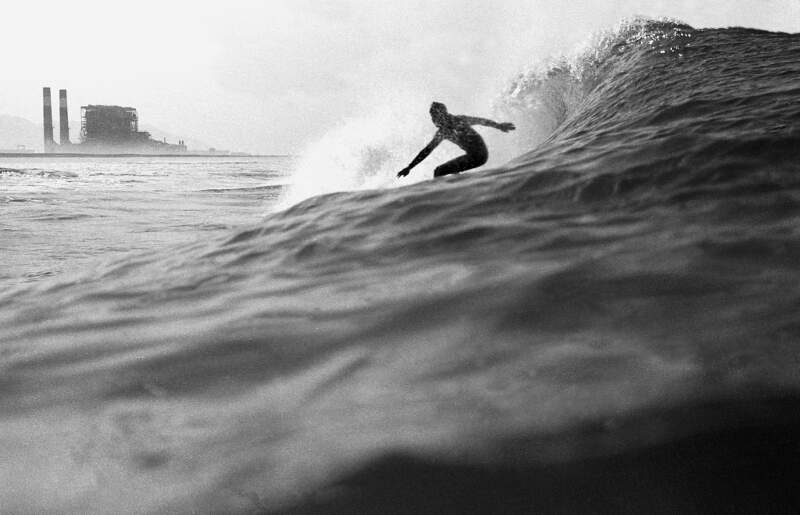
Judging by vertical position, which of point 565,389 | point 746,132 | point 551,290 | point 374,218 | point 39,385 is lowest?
point 39,385

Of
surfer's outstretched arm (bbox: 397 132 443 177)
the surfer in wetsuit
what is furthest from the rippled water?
the surfer in wetsuit

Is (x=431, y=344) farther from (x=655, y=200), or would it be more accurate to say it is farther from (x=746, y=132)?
(x=746, y=132)

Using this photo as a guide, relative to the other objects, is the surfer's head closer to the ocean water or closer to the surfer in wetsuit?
the surfer in wetsuit

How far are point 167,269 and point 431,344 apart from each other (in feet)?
8.63

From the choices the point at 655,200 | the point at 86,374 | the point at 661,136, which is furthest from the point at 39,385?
the point at 661,136

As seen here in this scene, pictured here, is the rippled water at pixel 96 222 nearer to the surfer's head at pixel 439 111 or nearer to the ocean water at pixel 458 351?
the ocean water at pixel 458 351

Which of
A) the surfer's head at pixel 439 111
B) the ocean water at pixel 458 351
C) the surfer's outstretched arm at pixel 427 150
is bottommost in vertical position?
the ocean water at pixel 458 351

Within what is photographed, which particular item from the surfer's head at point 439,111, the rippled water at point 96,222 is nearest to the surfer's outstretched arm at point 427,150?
the surfer's head at point 439,111

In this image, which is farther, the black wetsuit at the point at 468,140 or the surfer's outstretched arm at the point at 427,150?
the black wetsuit at the point at 468,140

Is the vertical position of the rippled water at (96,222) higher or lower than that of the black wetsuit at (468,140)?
lower

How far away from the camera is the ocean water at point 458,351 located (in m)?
1.41

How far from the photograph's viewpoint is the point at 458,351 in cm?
207

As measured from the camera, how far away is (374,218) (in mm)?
4262

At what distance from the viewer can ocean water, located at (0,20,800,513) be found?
55.4 inches
